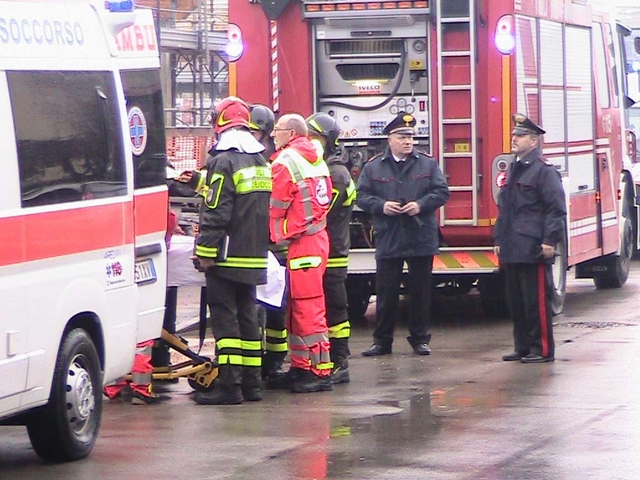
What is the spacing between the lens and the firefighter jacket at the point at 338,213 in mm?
10477

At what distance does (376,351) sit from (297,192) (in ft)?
8.20

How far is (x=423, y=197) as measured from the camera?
11812 millimetres

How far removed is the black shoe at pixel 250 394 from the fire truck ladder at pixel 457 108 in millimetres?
4056

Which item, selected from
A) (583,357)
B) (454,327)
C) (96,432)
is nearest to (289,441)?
(96,432)

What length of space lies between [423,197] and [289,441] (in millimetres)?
4082

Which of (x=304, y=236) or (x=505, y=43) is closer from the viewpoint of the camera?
(x=304, y=236)

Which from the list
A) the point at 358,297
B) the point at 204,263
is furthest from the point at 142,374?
the point at 358,297

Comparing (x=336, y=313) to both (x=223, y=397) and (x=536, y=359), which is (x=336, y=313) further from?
(x=536, y=359)

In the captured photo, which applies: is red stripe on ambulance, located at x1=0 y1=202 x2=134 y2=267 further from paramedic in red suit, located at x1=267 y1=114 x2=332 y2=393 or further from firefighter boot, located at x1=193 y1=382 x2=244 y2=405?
paramedic in red suit, located at x1=267 y1=114 x2=332 y2=393

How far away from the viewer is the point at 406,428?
849 cm

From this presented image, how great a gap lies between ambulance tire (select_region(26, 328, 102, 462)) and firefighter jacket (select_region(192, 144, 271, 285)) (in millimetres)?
1758

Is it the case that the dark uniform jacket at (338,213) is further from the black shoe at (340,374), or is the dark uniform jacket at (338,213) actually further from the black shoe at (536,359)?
the black shoe at (536,359)

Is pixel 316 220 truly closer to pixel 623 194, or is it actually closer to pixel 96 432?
pixel 96 432

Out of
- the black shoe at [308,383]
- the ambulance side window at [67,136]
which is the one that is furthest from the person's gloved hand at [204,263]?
the ambulance side window at [67,136]
